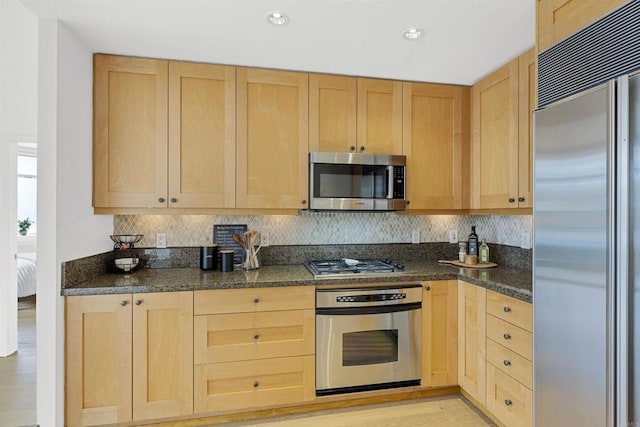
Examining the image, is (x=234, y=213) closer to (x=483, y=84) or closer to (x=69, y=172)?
(x=69, y=172)

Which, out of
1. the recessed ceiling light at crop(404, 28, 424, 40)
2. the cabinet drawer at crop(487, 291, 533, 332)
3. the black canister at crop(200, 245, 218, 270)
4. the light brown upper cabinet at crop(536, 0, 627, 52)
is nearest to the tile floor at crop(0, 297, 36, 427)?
the black canister at crop(200, 245, 218, 270)

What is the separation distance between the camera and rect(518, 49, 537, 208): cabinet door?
2.16 meters

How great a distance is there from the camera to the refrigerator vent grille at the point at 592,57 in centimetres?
117

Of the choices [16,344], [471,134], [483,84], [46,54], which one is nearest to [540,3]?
[483,84]

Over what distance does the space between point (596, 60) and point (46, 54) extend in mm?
2565

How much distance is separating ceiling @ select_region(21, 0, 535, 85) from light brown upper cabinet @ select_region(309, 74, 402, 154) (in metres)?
0.13

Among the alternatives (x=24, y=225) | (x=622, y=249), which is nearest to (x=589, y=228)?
(x=622, y=249)

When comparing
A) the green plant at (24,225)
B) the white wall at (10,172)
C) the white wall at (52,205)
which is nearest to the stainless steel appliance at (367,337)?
the white wall at (52,205)

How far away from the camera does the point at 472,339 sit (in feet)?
7.64

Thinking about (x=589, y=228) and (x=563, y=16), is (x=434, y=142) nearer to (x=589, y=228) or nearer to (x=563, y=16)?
(x=563, y=16)

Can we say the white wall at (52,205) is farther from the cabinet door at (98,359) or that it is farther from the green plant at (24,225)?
the green plant at (24,225)

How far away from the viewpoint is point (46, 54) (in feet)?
6.23

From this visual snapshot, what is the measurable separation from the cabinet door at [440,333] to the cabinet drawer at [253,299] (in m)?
Answer: 0.82

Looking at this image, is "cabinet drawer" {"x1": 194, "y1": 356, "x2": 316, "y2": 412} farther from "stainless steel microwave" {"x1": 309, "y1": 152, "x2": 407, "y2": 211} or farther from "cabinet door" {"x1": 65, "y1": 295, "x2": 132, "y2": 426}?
"stainless steel microwave" {"x1": 309, "y1": 152, "x2": 407, "y2": 211}
